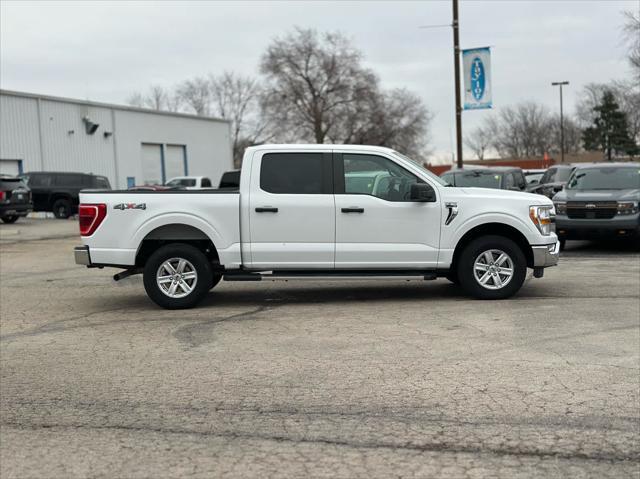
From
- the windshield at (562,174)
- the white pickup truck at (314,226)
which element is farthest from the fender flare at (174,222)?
the windshield at (562,174)

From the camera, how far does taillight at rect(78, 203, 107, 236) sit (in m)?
9.12

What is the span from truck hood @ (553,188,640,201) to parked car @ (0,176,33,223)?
19.2m

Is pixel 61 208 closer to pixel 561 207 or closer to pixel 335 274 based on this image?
pixel 561 207

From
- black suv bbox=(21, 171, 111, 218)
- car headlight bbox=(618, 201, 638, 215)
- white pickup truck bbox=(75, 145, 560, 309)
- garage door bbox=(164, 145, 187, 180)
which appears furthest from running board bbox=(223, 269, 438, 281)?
garage door bbox=(164, 145, 187, 180)

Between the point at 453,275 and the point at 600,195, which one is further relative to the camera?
the point at 600,195

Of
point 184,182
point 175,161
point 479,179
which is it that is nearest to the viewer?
point 479,179

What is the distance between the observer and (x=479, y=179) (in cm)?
1747

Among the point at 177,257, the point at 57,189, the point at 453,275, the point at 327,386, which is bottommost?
the point at 327,386

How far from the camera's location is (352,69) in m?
65.6

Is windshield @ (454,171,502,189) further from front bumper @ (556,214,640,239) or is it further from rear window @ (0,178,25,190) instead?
rear window @ (0,178,25,190)

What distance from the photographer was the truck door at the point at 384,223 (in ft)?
30.0

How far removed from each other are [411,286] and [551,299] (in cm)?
211

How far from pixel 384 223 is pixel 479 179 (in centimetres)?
891

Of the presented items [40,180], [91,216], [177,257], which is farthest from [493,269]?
[40,180]
